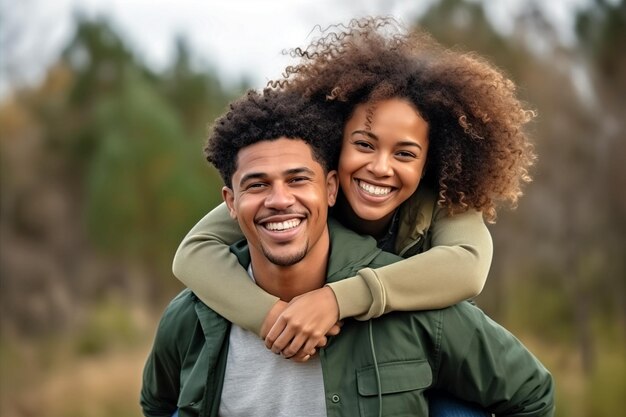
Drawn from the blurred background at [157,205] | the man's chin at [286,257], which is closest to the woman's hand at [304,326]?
the man's chin at [286,257]

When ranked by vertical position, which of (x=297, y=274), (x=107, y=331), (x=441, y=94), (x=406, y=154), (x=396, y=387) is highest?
(x=107, y=331)

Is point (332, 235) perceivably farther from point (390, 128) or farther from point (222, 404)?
point (222, 404)

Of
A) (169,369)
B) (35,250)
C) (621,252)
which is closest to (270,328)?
(169,369)

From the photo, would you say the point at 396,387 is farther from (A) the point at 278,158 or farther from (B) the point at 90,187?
(B) the point at 90,187

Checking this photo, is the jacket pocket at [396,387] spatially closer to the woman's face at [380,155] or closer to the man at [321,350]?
the man at [321,350]

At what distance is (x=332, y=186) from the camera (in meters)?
3.43

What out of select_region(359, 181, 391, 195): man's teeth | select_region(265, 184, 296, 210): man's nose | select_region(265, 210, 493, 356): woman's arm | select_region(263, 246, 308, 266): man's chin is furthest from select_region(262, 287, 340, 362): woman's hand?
select_region(359, 181, 391, 195): man's teeth

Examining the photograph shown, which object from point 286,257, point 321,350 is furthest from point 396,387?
point 286,257

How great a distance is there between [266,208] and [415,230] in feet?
1.78

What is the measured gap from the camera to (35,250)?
757 inches

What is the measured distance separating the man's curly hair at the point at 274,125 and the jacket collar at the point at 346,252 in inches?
8.5

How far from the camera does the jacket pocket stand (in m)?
3.14

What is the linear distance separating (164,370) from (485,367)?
3.58 feet

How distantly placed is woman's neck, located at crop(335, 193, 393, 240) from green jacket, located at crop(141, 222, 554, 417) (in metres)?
0.16
